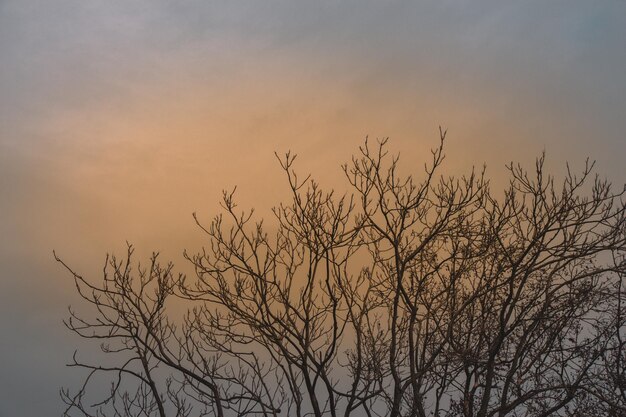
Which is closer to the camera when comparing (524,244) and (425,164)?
(425,164)

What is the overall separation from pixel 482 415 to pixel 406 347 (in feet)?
9.18

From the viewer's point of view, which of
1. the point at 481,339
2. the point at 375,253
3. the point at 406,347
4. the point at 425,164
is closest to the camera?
the point at 425,164

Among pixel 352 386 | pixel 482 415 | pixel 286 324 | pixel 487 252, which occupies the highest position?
pixel 487 252

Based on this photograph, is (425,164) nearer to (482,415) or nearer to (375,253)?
(375,253)

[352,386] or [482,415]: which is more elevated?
[352,386]

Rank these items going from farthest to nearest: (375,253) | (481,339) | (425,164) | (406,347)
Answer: (406,347)
(375,253)
(481,339)
(425,164)

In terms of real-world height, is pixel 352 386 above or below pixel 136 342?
below

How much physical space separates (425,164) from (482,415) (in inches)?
153

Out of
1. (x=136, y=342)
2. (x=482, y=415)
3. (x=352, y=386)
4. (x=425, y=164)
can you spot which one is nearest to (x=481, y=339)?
(x=482, y=415)

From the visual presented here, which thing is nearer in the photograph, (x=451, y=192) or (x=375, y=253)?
(x=451, y=192)

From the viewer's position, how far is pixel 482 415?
10773 mm

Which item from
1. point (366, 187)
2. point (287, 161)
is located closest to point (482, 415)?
point (366, 187)

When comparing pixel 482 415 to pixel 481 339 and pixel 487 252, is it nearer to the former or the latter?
pixel 481 339

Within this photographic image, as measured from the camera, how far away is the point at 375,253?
1237 cm
